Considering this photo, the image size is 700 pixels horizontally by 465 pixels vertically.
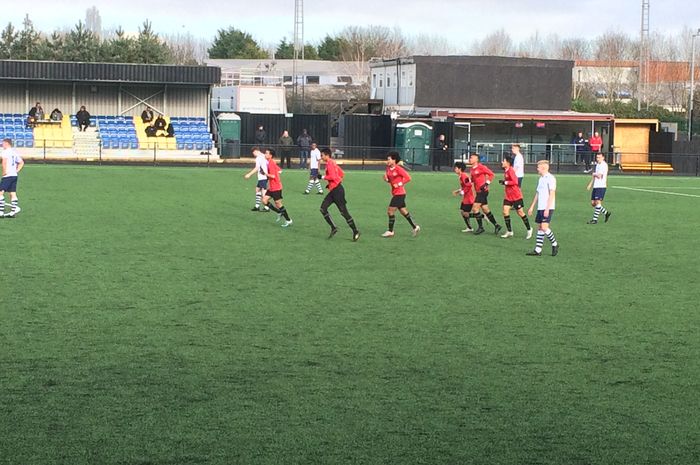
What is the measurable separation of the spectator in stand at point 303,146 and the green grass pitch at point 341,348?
89.5 ft

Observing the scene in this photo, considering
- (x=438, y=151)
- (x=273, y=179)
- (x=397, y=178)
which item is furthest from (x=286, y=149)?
(x=397, y=178)

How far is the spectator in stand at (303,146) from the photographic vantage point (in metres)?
50.1

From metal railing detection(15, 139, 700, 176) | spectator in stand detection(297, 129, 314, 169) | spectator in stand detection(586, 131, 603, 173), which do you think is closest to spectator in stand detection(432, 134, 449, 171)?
metal railing detection(15, 139, 700, 176)

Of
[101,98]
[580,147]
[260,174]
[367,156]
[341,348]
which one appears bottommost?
[341,348]

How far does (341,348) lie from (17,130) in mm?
44471

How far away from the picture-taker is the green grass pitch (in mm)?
7949

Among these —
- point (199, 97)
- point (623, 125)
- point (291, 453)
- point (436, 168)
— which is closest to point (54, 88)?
point (199, 97)

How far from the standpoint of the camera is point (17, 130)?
2064 inches

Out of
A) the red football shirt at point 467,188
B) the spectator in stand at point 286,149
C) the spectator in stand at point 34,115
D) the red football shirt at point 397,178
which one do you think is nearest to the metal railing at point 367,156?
the spectator in stand at point 286,149

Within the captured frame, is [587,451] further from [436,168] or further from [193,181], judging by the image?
[436,168]

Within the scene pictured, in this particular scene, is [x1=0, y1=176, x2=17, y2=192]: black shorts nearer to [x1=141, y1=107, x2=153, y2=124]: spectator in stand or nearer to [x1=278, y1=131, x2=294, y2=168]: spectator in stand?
[x1=278, y1=131, x2=294, y2=168]: spectator in stand

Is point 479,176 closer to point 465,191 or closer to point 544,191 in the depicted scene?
point 465,191

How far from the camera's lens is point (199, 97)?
57438 millimetres

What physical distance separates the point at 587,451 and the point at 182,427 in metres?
2.90
